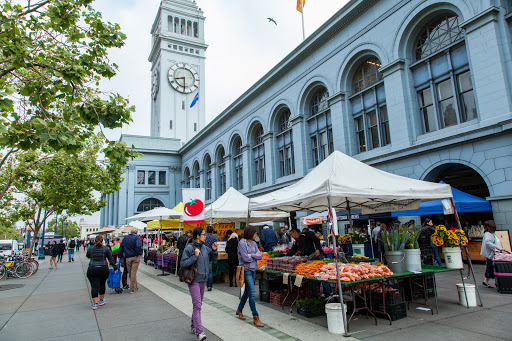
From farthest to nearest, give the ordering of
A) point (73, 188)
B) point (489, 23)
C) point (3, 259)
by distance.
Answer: point (73, 188) < point (3, 259) < point (489, 23)

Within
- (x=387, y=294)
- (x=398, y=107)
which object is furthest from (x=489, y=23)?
(x=387, y=294)

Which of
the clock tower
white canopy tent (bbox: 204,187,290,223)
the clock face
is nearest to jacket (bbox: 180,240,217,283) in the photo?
white canopy tent (bbox: 204,187,290,223)

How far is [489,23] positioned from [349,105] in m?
8.52

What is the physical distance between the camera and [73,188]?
81.1 feet

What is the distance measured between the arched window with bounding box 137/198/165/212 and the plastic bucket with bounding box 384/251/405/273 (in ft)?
164

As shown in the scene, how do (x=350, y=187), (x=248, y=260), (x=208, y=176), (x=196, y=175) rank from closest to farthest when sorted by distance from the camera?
(x=248, y=260) → (x=350, y=187) → (x=208, y=176) → (x=196, y=175)

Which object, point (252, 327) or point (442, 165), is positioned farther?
point (442, 165)

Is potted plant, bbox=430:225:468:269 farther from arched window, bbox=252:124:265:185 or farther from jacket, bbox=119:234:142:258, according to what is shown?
arched window, bbox=252:124:265:185

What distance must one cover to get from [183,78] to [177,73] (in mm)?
1375

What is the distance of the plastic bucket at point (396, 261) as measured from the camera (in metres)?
7.19

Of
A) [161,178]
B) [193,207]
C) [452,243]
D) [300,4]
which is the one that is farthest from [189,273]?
[161,178]

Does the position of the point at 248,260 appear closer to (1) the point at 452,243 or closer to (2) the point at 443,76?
(1) the point at 452,243

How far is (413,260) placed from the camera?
286 inches

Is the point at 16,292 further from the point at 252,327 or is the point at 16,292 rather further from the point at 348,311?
the point at 348,311
